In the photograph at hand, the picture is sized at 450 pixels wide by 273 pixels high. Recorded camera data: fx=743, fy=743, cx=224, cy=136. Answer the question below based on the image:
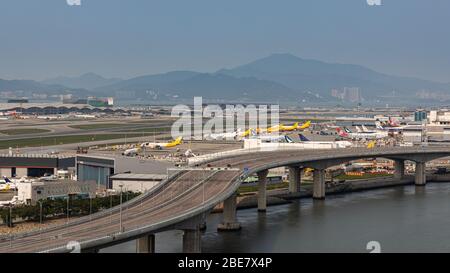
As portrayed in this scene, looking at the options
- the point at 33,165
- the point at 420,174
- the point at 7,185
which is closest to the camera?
the point at 7,185

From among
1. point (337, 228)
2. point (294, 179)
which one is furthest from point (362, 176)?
point (337, 228)

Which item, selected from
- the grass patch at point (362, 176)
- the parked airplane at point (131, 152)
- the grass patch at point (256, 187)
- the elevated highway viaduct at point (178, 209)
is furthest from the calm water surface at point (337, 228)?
the parked airplane at point (131, 152)

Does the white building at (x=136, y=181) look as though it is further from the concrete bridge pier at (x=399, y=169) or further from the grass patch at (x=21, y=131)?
the grass patch at (x=21, y=131)

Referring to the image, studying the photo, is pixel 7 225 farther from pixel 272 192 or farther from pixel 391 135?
pixel 391 135

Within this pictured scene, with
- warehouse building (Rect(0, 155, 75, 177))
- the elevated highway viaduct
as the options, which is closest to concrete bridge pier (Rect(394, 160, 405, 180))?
the elevated highway viaduct

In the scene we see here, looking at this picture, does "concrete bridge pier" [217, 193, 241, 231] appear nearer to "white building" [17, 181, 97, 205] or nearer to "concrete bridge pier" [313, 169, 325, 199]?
"white building" [17, 181, 97, 205]

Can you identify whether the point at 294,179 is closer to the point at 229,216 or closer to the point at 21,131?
the point at 229,216
